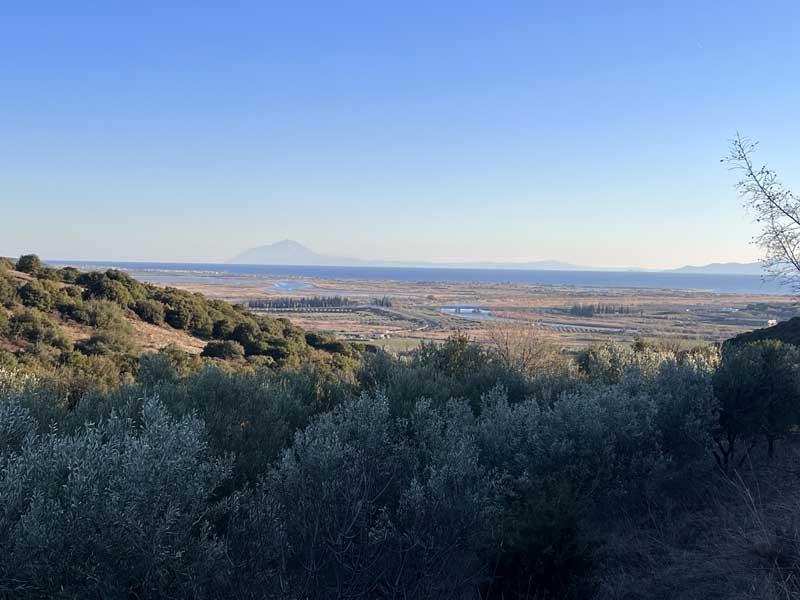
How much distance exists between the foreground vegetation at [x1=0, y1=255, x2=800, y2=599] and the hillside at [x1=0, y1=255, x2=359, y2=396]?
494cm

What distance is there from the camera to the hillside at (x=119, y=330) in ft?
49.7

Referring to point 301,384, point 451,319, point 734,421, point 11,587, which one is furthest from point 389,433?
point 451,319

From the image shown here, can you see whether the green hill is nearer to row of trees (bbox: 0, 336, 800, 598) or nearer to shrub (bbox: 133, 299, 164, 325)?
row of trees (bbox: 0, 336, 800, 598)

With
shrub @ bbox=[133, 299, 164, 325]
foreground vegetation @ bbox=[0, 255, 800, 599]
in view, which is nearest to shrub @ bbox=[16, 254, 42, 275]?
shrub @ bbox=[133, 299, 164, 325]

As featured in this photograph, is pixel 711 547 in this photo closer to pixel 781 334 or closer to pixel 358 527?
pixel 358 527

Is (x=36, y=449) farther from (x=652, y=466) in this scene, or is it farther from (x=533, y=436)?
(x=652, y=466)

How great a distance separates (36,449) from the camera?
4.70 meters

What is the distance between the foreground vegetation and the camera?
382 centimetres

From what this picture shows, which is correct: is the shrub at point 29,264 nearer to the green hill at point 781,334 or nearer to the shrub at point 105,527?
the shrub at point 105,527

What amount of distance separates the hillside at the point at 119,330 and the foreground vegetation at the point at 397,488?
4.94 m

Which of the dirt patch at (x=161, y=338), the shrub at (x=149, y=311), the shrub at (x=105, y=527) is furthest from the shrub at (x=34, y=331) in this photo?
the shrub at (x=105, y=527)

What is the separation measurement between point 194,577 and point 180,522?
37 cm

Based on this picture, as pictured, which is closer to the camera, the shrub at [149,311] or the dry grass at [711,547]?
the dry grass at [711,547]

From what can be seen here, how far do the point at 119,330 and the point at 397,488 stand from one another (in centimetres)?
1629
